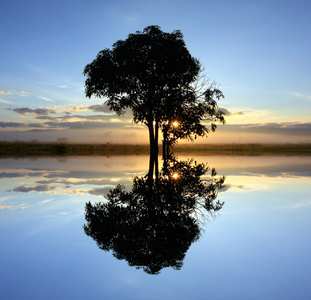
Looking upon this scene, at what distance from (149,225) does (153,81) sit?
Result: 30.4 metres

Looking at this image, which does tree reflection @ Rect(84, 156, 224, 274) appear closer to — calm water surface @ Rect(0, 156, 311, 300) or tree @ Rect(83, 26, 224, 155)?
calm water surface @ Rect(0, 156, 311, 300)

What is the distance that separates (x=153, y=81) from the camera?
3447 cm

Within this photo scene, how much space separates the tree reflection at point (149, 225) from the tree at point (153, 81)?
88.5 feet

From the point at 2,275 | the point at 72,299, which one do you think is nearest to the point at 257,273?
the point at 72,299

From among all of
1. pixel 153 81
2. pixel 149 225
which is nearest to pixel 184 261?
pixel 149 225

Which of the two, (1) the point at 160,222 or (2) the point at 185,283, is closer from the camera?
(2) the point at 185,283

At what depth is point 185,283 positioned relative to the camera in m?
3.29

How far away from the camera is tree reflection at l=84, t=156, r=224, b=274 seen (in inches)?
161

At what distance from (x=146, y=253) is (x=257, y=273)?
4.83 feet

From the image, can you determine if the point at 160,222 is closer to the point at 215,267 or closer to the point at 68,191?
the point at 215,267

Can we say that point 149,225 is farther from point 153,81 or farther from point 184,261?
point 153,81

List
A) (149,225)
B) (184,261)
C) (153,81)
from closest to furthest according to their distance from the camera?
(184,261) < (149,225) < (153,81)

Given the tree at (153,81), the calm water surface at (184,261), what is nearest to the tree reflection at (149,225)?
the calm water surface at (184,261)

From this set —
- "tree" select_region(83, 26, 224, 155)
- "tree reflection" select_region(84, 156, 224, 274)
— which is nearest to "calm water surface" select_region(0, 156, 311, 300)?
"tree reflection" select_region(84, 156, 224, 274)
